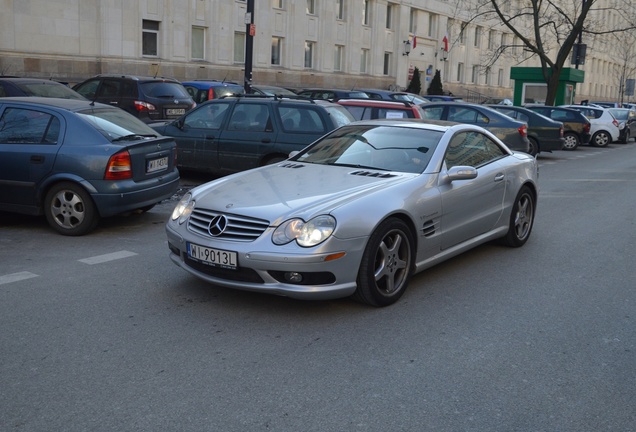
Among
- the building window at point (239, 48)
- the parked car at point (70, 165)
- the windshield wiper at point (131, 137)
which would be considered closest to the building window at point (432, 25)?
the building window at point (239, 48)

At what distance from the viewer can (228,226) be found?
5.69 m

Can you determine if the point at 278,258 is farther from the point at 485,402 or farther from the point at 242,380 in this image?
the point at 485,402

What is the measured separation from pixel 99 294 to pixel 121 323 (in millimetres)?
797

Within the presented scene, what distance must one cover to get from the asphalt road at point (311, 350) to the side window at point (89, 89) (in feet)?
40.1

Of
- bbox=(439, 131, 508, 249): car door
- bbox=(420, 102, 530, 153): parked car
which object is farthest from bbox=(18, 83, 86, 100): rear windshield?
bbox=(439, 131, 508, 249): car door

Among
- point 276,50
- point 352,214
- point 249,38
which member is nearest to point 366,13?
point 276,50

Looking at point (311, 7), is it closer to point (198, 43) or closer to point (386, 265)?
point (198, 43)

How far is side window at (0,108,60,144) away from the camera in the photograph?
8.65 m

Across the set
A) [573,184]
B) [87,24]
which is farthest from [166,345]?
[87,24]

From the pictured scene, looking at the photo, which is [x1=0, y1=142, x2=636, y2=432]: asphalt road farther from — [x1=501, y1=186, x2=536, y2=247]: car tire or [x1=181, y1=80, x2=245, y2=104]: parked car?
[x1=181, y1=80, x2=245, y2=104]: parked car

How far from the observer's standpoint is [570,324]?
565 centimetres

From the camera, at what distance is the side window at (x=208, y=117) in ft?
40.8

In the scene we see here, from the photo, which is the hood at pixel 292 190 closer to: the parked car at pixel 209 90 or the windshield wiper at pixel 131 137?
the windshield wiper at pixel 131 137

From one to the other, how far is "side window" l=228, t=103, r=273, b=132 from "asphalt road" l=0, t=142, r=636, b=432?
4606mm
